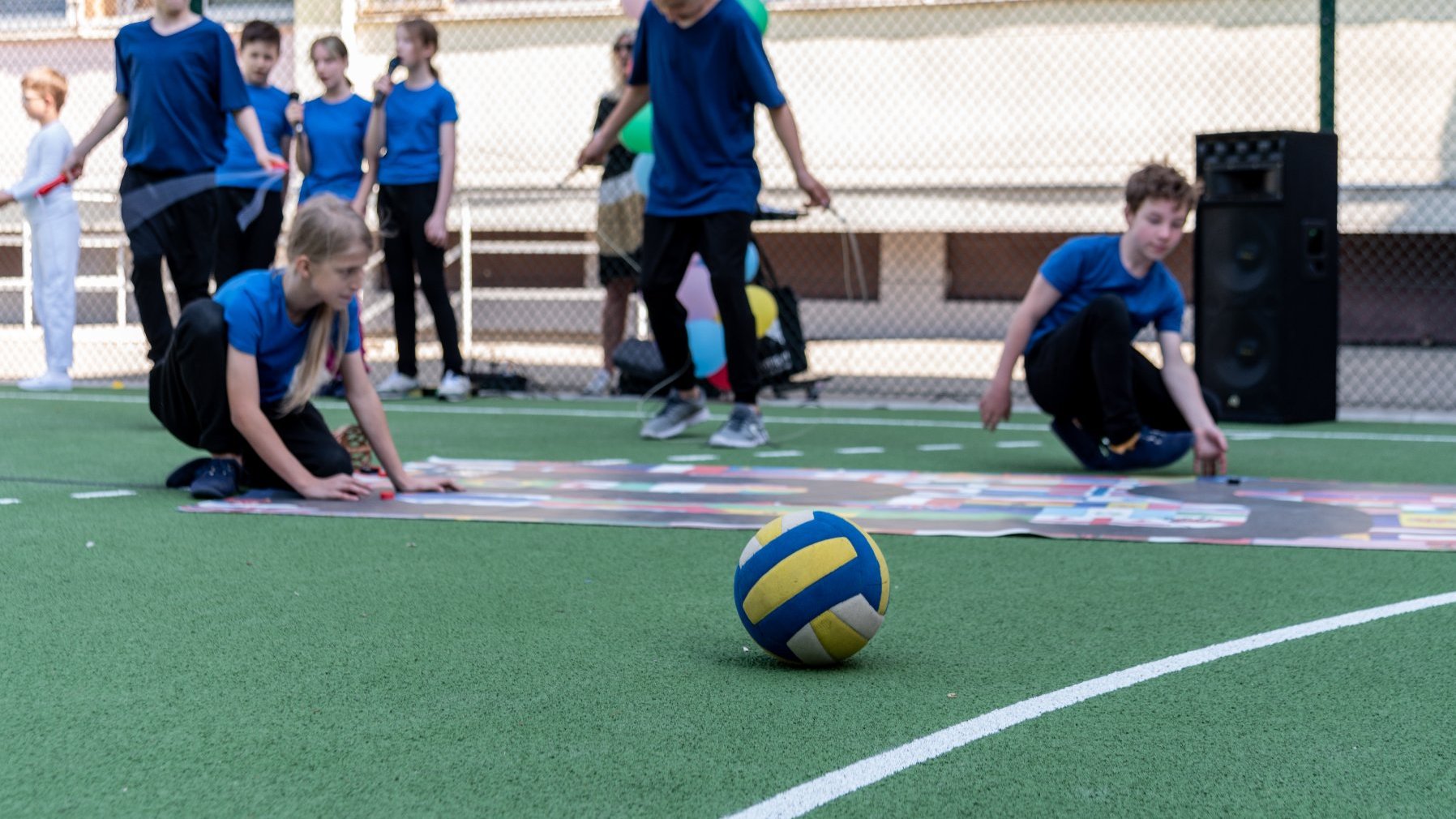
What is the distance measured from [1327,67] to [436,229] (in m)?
4.44

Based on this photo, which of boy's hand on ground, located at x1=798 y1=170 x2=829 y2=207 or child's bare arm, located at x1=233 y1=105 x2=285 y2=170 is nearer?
boy's hand on ground, located at x1=798 y1=170 x2=829 y2=207

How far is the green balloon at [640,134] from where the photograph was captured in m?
8.80

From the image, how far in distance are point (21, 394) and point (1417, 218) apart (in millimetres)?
9997

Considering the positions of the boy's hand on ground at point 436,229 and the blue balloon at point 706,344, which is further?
the boy's hand on ground at point 436,229

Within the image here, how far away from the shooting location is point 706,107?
6809mm

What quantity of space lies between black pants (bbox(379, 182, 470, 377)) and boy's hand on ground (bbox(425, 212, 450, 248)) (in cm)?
5

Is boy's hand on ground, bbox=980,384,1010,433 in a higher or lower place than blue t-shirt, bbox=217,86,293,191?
lower

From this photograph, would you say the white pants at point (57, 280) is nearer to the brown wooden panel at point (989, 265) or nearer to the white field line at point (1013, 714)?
the white field line at point (1013, 714)

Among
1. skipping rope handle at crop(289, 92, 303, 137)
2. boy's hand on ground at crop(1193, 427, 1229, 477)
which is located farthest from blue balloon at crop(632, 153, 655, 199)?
boy's hand on ground at crop(1193, 427, 1229, 477)

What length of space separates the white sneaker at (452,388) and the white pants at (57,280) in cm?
197

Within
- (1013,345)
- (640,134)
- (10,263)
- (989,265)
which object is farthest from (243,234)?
(10,263)

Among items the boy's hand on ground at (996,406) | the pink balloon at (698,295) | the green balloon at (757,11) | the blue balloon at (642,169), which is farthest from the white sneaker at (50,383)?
the boy's hand on ground at (996,406)

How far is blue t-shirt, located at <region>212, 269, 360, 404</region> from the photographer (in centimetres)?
477

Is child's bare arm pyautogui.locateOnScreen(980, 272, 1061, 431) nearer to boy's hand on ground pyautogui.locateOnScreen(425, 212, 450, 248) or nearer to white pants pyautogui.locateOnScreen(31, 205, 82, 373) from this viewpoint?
boy's hand on ground pyautogui.locateOnScreen(425, 212, 450, 248)
